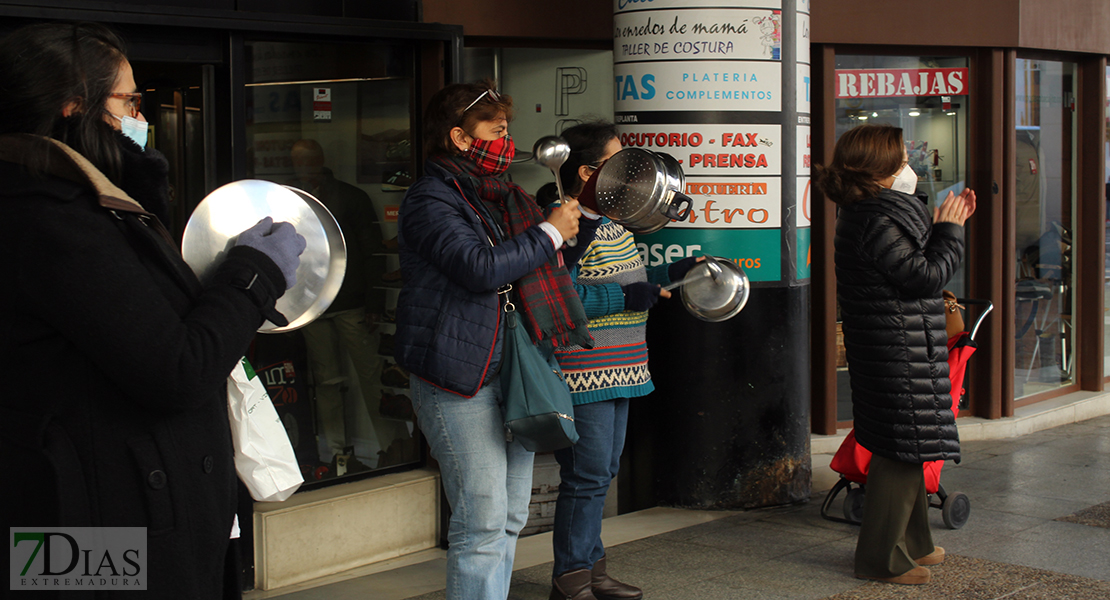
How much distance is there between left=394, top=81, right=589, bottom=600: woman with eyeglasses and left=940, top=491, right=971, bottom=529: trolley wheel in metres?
2.45

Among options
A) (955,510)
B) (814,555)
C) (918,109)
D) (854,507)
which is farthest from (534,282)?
(918,109)

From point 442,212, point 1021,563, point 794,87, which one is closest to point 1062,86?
point 794,87

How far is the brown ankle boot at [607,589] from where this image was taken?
388 cm

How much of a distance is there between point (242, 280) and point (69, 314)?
1.00ft

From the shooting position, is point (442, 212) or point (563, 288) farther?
point (563, 288)

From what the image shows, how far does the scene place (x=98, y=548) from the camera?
1.75m

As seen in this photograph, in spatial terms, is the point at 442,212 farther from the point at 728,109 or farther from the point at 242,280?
the point at 728,109

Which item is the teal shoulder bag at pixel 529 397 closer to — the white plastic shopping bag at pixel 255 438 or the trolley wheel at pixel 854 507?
the white plastic shopping bag at pixel 255 438

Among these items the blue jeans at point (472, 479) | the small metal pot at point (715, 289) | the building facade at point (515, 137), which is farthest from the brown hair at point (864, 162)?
the blue jeans at point (472, 479)

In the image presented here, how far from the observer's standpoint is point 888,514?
4.02 m

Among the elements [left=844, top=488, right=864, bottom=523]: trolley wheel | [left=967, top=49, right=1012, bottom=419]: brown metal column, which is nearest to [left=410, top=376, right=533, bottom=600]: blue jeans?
[left=844, top=488, right=864, bottom=523]: trolley wheel

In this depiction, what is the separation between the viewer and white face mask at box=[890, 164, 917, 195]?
164 inches

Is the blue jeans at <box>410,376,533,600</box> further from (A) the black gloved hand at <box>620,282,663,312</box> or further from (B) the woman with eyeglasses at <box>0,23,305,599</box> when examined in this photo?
(B) the woman with eyeglasses at <box>0,23,305,599</box>

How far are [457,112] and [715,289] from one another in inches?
48.1
